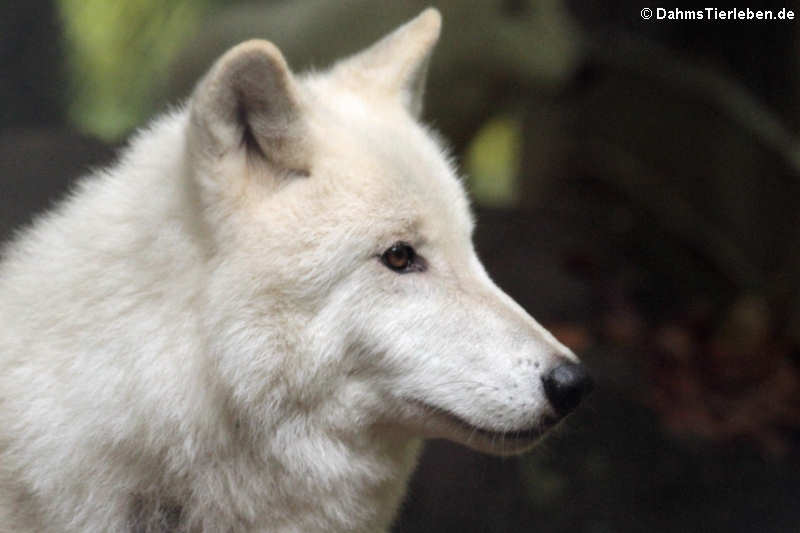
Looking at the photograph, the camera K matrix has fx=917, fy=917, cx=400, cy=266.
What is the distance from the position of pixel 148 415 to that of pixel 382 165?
3.30 ft

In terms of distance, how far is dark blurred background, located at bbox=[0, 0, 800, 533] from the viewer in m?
5.03

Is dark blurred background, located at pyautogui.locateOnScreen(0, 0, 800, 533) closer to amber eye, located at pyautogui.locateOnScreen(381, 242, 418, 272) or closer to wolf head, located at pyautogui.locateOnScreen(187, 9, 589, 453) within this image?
wolf head, located at pyautogui.locateOnScreen(187, 9, 589, 453)

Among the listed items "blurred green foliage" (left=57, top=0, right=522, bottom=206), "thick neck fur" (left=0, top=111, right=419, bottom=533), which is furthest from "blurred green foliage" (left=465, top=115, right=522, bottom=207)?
"thick neck fur" (left=0, top=111, right=419, bottom=533)

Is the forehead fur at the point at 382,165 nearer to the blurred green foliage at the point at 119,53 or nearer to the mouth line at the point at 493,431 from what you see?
the mouth line at the point at 493,431

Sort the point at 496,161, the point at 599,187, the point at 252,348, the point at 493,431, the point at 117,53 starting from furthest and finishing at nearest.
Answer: the point at 599,187
the point at 496,161
the point at 117,53
the point at 493,431
the point at 252,348

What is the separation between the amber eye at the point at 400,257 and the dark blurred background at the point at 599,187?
8.75ft

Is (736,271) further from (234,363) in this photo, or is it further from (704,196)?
(234,363)

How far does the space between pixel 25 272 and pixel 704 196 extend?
647 centimetres

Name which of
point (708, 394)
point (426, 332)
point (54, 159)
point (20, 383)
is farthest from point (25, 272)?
point (708, 394)

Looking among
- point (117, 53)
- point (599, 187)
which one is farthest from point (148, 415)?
point (599, 187)

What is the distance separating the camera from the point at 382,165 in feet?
9.20

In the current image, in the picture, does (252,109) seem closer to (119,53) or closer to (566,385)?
(566,385)

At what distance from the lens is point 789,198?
7.46 metres

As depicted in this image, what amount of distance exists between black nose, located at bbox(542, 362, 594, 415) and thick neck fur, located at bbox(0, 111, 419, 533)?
54 centimetres
